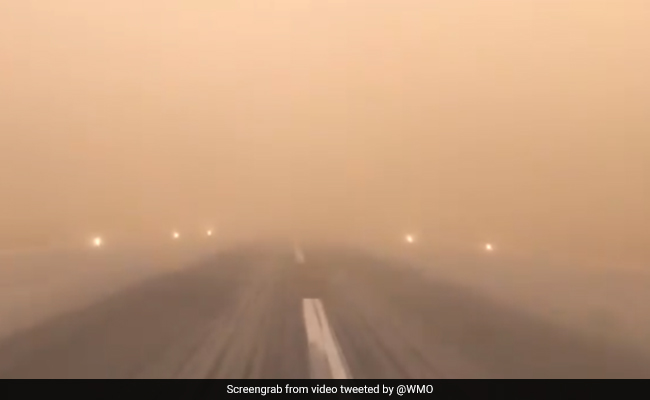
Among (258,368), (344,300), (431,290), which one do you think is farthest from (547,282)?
(258,368)

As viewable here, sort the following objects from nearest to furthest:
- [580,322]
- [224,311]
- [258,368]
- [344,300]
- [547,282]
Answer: [258,368], [580,322], [224,311], [344,300], [547,282]

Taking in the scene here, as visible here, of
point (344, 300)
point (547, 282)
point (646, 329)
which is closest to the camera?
point (646, 329)

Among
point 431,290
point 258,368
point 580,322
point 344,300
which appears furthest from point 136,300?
point 580,322

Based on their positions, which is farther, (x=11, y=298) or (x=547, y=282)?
(x=547, y=282)
